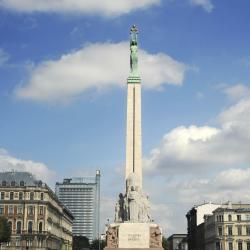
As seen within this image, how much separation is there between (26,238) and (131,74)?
189 feet

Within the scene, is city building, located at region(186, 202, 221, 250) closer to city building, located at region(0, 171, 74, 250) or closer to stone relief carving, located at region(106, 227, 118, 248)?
city building, located at region(0, 171, 74, 250)

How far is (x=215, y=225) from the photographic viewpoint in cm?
12288

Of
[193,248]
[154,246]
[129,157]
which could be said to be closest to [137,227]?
[154,246]

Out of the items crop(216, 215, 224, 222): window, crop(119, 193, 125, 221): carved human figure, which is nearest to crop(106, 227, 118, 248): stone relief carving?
crop(119, 193, 125, 221): carved human figure

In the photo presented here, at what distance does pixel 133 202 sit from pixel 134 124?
11.5 m

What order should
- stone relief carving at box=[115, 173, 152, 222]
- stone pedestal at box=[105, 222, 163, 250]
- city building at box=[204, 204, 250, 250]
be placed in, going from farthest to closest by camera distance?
city building at box=[204, 204, 250, 250] → stone relief carving at box=[115, 173, 152, 222] → stone pedestal at box=[105, 222, 163, 250]

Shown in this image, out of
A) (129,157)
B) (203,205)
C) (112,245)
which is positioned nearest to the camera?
(112,245)

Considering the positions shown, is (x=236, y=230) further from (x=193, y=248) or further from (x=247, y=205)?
(x=193, y=248)

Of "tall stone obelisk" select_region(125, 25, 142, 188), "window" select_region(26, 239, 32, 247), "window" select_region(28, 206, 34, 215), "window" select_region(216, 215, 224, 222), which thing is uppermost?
"tall stone obelisk" select_region(125, 25, 142, 188)

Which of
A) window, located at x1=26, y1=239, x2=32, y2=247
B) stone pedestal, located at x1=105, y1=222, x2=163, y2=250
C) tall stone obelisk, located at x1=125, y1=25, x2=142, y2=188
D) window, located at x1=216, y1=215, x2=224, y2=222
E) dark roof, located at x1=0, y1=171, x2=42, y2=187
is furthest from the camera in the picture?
dark roof, located at x1=0, y1=171, x2=42, y2=187

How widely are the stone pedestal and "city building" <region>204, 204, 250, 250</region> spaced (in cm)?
5794

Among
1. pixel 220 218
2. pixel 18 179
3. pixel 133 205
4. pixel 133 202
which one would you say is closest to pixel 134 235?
pixel 133 205

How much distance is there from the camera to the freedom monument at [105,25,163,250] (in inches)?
2516

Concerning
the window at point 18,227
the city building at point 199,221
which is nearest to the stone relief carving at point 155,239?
A: the window at point 18,227
